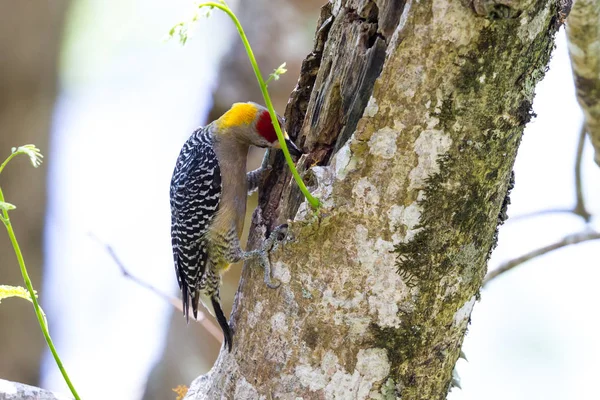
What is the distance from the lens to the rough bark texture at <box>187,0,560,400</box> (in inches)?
68.3

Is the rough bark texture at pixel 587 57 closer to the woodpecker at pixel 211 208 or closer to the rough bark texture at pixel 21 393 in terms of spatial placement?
the woodpecker at pixel 211 208

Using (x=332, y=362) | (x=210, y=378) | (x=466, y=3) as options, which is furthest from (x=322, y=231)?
(x=210, y=378)

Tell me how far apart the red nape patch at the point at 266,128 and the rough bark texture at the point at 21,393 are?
1.54m

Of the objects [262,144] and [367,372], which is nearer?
[367,372]

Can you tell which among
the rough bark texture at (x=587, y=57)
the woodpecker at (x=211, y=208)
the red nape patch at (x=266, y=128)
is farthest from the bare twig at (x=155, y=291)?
the rough bark texture at (x=587, y=57)

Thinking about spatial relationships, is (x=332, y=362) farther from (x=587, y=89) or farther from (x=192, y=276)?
(x=587, y=89)

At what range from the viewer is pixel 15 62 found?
4.22 metres

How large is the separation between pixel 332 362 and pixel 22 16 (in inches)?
135

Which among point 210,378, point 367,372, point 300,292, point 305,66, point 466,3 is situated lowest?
point 210,378

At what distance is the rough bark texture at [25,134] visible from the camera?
4176 mm

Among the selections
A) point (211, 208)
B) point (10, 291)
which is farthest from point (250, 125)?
point (10, 291)

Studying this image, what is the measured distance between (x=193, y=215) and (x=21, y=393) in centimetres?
137

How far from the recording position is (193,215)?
334 centimetres

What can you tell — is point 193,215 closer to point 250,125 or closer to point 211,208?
point 211,208
